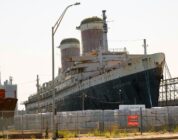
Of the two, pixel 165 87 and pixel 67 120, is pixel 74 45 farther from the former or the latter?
pixel 67 120

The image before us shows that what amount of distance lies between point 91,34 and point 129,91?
38.9 meters

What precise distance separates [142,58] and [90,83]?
508 inches

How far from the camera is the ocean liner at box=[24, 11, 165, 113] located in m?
64.2

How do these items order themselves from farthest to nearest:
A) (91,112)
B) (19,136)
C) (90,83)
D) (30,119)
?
(90,83)
(30,119)
(91,112)
(19,136)

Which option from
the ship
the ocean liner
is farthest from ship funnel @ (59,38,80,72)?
the ship

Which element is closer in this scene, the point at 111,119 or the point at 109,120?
the point at 109,120

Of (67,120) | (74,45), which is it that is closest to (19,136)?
(67,120)

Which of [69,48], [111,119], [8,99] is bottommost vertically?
[111,119]

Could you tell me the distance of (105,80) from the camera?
68.9m

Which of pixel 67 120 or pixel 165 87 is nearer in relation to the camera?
pixel 67 120

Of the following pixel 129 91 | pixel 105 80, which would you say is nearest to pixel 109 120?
pixel 129 91

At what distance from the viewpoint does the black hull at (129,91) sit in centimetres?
6397

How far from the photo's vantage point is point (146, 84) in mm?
63875

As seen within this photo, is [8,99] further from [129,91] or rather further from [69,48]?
[69,48]
